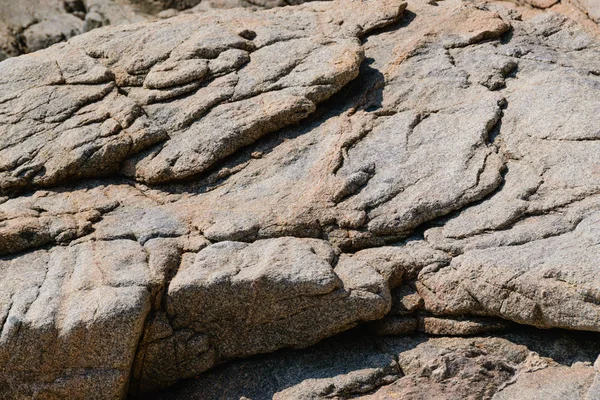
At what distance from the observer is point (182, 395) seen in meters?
13.7

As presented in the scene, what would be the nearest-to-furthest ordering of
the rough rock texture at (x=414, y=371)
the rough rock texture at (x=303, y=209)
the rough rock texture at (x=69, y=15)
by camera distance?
the rough rock texture at (x=414, y=371), the rough rock texture at (x=303, y=209), the rough rock texture at (x=69, y=15)

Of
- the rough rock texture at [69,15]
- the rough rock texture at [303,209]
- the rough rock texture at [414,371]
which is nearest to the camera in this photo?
the rough rock texture at [414,371]

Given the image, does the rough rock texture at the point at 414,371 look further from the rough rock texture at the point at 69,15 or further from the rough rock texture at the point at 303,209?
the rough rock texture at the point at 69,15

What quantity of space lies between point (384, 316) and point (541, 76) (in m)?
6.58

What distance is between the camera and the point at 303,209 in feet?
48.1

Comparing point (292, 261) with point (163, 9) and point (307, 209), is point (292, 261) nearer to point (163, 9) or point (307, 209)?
point (307, 209)

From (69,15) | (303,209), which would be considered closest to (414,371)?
(303,209)

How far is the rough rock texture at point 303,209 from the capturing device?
12.9 m

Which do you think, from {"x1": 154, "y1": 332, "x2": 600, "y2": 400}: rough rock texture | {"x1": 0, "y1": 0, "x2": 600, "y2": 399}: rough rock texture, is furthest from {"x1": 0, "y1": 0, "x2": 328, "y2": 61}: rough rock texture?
{"x1": 154, "y1": 332, "x2": 600, "y2": 400}: rough rock texture

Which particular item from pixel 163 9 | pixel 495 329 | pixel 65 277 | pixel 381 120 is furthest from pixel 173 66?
pixel 163 9

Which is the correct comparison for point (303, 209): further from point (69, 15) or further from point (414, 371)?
point (69, 15)

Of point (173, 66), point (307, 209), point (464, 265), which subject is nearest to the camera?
point (464, 265)

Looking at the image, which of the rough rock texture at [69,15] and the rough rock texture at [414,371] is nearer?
the rough rock texture at [414,371]

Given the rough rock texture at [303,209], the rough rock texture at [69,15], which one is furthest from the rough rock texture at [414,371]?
the rough rock texture at [69,15]
